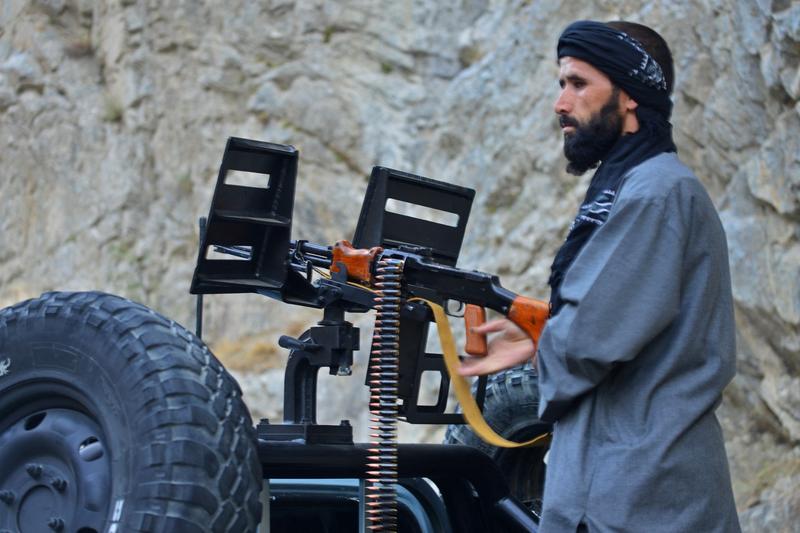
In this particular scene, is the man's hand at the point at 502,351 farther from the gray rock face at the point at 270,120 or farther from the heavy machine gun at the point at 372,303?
the gray rock face at the point at 270,120

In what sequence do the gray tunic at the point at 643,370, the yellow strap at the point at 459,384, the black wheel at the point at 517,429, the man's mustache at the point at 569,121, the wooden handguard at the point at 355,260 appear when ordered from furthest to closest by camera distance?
the black wheel at the point at 517,429
the wooden handguard at the point at 355,260
the yellow strap at the point at 459,384
the man's mustache at the point at 569,121
the gray tunic at the point at 643,370

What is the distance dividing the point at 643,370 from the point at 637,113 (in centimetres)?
64

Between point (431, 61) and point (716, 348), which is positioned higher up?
point (431, 61)

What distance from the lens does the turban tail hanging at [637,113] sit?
2.72 m

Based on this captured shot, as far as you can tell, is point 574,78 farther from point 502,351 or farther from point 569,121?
point 502,351

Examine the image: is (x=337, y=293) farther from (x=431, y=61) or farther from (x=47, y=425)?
(x=431, y=61)

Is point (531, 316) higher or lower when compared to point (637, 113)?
lower

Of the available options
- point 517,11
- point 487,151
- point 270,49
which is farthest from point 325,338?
point 270,49

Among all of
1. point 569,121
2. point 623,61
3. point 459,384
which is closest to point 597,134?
point 569,121

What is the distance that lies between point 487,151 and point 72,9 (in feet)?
22.5

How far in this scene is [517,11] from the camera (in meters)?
13.5

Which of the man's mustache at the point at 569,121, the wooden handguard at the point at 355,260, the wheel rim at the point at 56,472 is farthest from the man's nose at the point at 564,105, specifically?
the wheel rim at the point at 56,472

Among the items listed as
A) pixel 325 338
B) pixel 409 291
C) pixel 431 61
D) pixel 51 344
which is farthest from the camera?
pixel 431 61

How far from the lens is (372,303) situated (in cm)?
338
